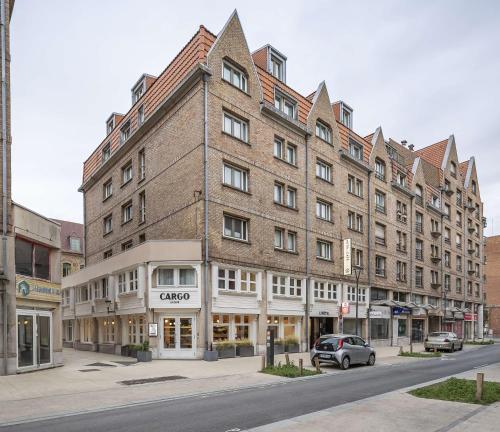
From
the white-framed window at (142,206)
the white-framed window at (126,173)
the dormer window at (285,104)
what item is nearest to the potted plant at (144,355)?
the white-framed window at (142,206)

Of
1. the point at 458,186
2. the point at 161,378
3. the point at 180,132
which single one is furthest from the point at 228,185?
the point at 458,186

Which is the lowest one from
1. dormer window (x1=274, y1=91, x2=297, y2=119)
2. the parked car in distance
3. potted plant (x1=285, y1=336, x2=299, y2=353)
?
the parked car in distance

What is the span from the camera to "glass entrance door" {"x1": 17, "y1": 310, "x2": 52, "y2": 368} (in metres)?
17.9

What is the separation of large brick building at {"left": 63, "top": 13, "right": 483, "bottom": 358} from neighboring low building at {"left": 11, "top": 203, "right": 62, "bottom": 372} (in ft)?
14.5

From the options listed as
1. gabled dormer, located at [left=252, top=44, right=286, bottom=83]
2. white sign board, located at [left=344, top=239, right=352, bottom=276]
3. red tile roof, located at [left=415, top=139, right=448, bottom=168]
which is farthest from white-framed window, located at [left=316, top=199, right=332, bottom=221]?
red tile roof, located at [left=415, top=139, right=448, bottom=168]

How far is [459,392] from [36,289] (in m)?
16.2

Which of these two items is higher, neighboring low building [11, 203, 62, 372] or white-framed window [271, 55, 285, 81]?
white-framed window [271, 55, 285, 81]

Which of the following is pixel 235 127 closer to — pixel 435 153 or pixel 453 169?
pixel 435 153

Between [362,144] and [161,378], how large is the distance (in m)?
28.3

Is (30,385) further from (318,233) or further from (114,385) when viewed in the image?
(318,233)

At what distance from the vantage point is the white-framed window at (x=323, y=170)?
107 feet

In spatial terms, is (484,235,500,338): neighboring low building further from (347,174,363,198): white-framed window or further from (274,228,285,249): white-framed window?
(274,228,285,249): white-framed window

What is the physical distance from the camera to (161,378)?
16328mm

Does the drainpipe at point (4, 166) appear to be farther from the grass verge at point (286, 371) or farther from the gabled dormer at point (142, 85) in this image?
the gabled dormer at point (142, 85)
